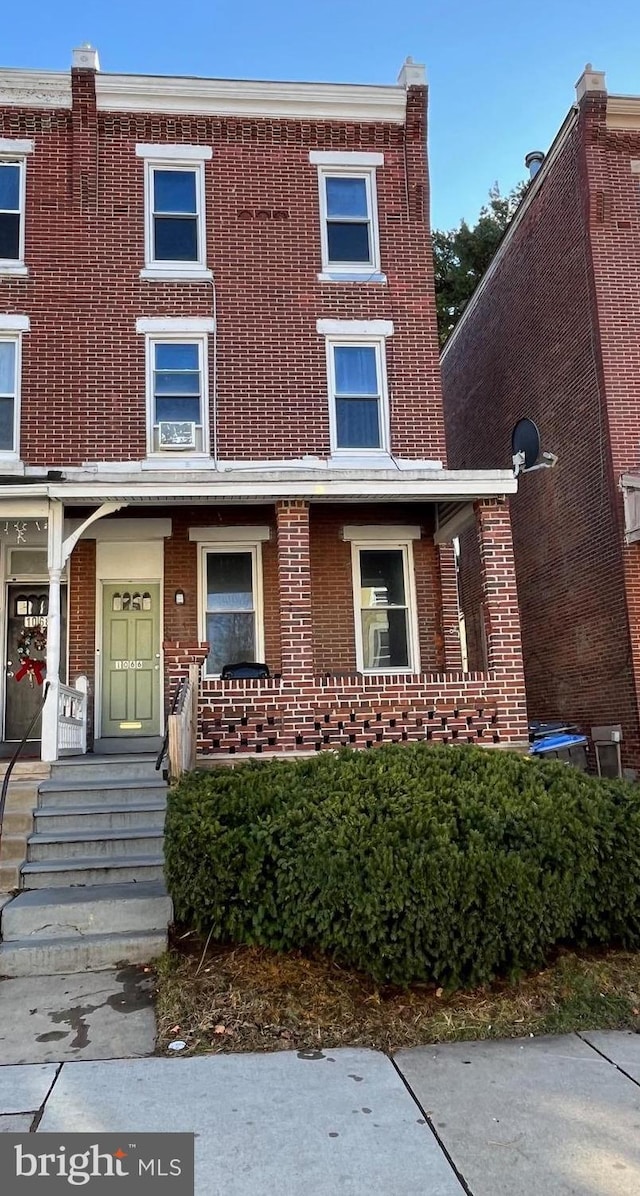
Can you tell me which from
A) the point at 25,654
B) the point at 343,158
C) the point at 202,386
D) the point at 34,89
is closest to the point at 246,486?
the point at 202,386

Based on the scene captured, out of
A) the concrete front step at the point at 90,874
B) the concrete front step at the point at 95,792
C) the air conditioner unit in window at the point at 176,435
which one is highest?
the air conditioner unit in window at the point at 176,435

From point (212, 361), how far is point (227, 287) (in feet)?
3.69

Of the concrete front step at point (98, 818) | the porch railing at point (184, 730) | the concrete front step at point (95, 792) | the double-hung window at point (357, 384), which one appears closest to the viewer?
the porch railing at point (184, 730)

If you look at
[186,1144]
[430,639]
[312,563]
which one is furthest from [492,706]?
[186,1144]

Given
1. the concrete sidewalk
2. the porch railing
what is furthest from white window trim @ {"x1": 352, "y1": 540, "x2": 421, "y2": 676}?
the concrete sidewalk

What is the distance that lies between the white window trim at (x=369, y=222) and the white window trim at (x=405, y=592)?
381 cm

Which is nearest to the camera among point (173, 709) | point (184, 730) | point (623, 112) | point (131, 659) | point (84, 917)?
point (84, 917)

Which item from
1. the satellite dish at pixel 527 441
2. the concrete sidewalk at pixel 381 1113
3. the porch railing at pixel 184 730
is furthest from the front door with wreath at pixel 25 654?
the satellite dish at pixel 527 441

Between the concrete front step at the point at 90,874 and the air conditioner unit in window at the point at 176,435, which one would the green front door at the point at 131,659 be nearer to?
the air conditioner unit in window at the point at 176,435

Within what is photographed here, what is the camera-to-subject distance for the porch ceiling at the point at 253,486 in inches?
357

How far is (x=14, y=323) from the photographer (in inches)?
441

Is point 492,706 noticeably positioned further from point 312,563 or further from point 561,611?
point 561,611

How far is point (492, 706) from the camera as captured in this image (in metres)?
9.17

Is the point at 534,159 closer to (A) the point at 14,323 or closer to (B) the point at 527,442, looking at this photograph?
(B) the point at 527,442
